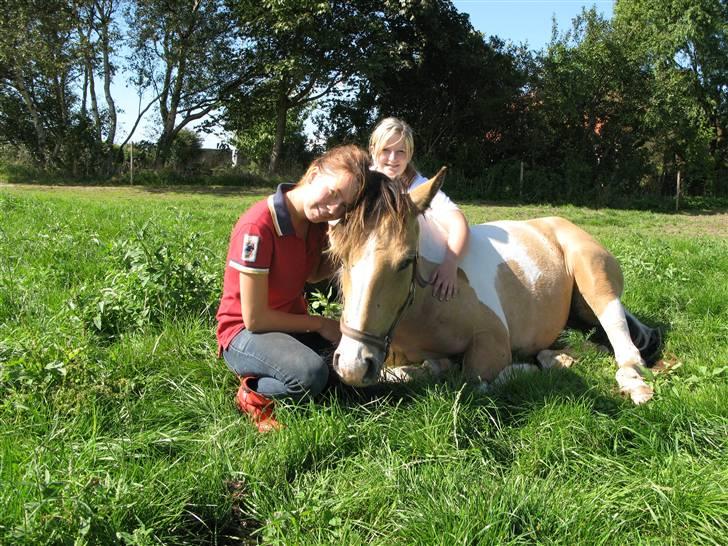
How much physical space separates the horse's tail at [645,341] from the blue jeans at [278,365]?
235 cm

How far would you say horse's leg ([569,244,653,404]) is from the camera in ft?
11.0

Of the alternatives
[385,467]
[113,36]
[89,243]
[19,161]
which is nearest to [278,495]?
[385,467]

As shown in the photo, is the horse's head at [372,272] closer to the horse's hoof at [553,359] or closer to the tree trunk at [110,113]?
the horse's hoof at [553,359]

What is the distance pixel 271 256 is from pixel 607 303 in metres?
2.44

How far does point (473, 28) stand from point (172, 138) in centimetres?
1366

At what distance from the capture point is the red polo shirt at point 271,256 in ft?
8.91

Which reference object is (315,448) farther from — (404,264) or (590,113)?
(590,113)

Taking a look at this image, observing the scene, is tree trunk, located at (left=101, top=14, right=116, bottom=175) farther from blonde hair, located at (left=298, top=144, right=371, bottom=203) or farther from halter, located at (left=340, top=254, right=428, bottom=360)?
halter, located at (left=340, top=254, right=428, bottom=360)

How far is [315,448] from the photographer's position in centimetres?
235

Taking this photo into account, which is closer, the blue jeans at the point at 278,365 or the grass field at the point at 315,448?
the grass field at the point at 315,448

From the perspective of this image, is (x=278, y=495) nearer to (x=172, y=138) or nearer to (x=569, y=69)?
(x=569, y=69)

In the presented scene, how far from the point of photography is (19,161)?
2277cm

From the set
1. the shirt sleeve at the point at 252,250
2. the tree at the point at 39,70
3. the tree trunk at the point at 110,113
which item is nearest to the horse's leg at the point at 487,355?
the shirt sleeve at the point at 252,250

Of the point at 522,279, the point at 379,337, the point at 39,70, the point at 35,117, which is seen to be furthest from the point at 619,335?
the point at 39,70
